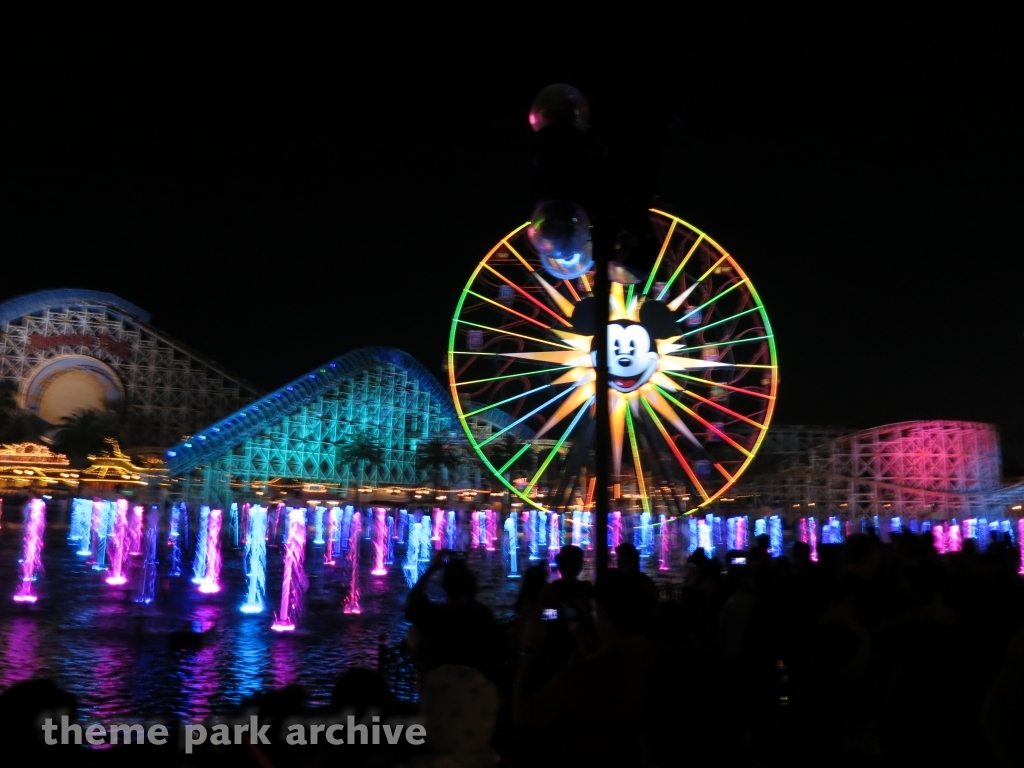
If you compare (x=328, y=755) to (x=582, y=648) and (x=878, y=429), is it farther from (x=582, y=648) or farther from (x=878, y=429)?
(x=878, y=429)

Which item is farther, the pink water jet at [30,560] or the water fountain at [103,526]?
the water fountain at [103,526]

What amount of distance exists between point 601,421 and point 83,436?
5584 cm

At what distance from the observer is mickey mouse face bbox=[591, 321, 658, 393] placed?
1952 cm

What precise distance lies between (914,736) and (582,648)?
1.12 m

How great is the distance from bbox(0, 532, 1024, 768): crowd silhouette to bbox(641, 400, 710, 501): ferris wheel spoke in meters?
13.8

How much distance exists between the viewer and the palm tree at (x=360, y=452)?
55.8m

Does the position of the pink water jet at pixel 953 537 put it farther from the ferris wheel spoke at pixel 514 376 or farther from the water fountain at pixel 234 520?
the water fountain at pixel 234 520

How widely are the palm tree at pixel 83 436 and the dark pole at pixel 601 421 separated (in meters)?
53.8

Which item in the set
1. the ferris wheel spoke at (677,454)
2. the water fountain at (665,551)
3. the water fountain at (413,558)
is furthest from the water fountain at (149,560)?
the water fountain at (665,551)

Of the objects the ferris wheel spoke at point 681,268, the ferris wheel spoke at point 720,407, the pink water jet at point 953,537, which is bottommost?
the pink water jet at point 953,537

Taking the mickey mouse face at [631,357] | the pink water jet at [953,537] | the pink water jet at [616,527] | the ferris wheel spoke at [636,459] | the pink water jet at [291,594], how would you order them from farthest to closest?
the pink water jet at [953,537]
the pink water jet at [616,527]
the ferris wheel spoke at [636,459]
the mickey mouse face at [631,357]
the pink water jet at [291,594]

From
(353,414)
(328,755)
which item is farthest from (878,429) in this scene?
(328,755)

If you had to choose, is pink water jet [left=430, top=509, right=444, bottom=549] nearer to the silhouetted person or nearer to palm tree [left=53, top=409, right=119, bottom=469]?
palm tree [left=53, top=409, right=119, bottom=469]

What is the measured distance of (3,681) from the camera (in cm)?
916
